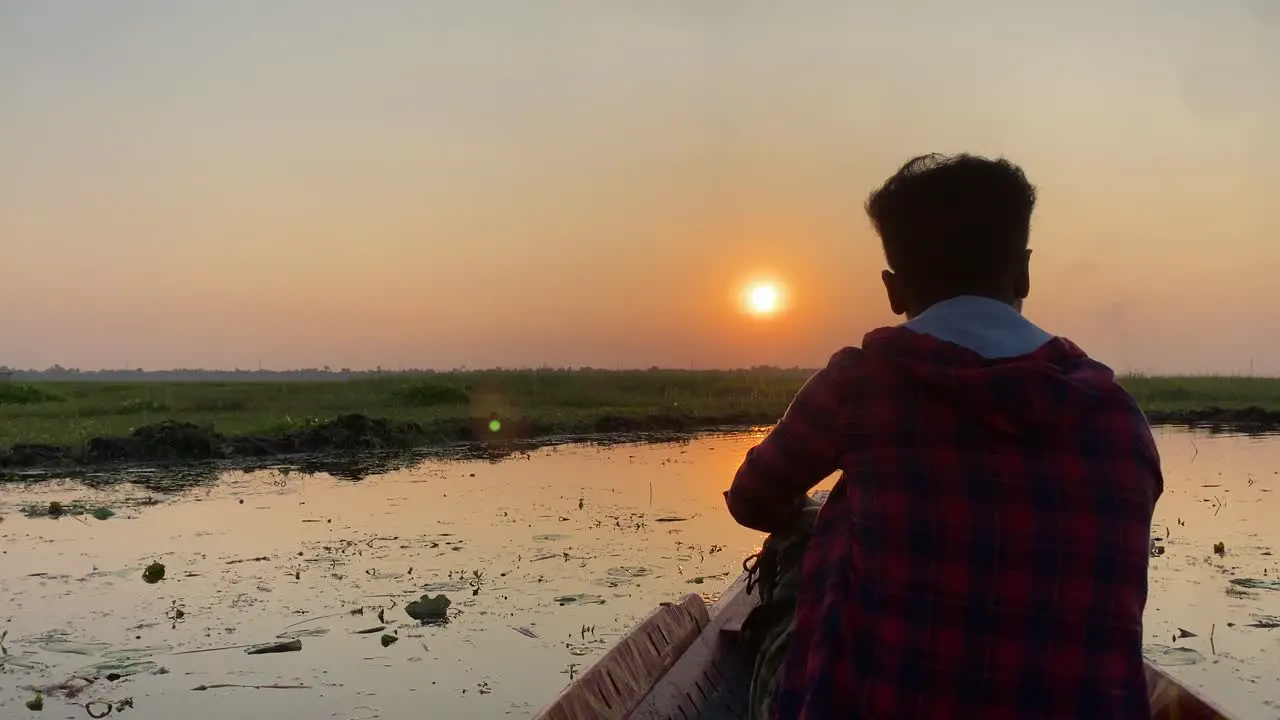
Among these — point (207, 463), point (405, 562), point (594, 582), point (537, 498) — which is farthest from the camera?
point (207, 463)

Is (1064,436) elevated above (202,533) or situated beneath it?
elevated above

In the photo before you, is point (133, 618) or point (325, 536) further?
point (325, 536)

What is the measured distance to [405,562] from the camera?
23.3ft

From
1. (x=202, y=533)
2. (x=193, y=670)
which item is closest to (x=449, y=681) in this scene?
(x=193, y=670)

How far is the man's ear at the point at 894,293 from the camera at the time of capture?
1.67 meters

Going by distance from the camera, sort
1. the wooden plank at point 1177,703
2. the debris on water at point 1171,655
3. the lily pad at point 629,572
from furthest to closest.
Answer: the lily pad at point 629,572 → the debris on water at point 1171,655 → the wooden plank at point 1177,703

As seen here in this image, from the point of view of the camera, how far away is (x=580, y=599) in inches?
241

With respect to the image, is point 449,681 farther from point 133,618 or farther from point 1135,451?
point 1135,451

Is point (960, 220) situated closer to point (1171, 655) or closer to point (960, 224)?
point (960, 224)

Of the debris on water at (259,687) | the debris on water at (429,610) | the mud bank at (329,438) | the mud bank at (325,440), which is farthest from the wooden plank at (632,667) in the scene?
the mud bank at (329,438)

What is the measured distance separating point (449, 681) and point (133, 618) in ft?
7.21

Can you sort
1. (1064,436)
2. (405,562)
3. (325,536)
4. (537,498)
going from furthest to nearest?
(537,498) → (325,536) → (405,562) → (1064,436)

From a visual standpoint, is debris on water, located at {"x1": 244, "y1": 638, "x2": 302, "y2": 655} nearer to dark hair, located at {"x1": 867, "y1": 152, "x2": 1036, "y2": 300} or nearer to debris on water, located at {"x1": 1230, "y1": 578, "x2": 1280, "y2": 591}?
dark hair, located at {"x1": 867, "y1": 152, "x2": 1036, "y2": 300}

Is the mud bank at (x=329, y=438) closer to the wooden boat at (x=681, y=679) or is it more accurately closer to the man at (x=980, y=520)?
the wooden boat at (x=681, y=679)
